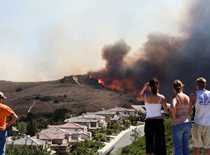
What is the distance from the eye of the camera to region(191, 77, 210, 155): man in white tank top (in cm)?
1237

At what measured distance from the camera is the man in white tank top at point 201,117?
40.6 ft

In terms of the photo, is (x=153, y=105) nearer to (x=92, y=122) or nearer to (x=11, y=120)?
(x=11, y=120)

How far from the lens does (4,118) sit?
42.0 feet

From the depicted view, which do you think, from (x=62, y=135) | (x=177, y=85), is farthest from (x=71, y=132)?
(x=177, y=85)

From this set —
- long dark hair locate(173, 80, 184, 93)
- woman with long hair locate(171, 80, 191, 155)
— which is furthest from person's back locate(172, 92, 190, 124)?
long dark hair locate(173, 80, 184, 93)

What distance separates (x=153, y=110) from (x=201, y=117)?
3.30ft

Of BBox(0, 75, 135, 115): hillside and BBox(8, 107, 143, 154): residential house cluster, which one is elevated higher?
BBox(0, 75, 135, 115): hillside

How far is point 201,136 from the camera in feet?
40.9

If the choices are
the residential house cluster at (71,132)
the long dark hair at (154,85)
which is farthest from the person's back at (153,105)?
the residential house cluster at (71,132)

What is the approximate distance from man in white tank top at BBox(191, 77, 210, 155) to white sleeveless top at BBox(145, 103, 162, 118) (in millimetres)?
763

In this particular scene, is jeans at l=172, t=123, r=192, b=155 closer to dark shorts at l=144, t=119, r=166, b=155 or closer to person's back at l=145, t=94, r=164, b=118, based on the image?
dark shorts at l=144, t=119, r=166, b=155

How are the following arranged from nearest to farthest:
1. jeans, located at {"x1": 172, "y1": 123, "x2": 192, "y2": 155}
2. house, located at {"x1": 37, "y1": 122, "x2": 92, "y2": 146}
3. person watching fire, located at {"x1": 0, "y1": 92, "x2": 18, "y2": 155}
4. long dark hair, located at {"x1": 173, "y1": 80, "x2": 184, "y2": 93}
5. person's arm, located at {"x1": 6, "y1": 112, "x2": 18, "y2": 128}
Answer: long dark hair, located at {"x1": 173, "y1": 80, "x2": 184, "y2": 93}
jeans, located at {"x1": 172, "y1": 123, "x2": 192, "y2": 155}
person watching fire, located at {"x1": 0, "y1": 92, "x2": 18, "y2": 155}
person's arm, located at {"x1": 6, "y1": 112, "x2": 18, "y2": 128}
house, located at {"x1": 37, "y1": 122, "x2": 92, "y2": 146}

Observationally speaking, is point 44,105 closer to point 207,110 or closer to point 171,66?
point 171,66

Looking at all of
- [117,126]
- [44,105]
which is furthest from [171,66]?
[44,105]
